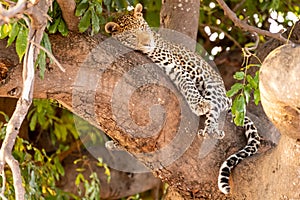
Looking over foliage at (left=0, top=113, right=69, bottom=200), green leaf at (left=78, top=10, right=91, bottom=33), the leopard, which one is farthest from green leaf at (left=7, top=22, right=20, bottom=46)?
foliage at (left=0, top=113, right=69, bottom=200)

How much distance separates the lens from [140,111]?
3439 millimetres

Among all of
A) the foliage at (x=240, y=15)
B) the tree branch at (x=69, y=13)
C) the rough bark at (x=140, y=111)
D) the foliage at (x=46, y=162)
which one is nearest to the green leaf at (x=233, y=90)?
the rough bark at (x=140, y=111)

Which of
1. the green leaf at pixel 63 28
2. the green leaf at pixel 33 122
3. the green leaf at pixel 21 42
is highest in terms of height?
the green leaf at pixel 21 42

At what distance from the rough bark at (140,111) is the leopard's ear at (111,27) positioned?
0.47 metres

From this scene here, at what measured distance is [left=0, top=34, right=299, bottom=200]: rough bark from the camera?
341 cm

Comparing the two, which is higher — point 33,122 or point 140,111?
point 140,111

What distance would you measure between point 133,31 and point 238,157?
98 centimetres

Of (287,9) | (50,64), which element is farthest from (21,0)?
(287,9)

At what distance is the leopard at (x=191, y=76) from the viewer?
3.54 metres

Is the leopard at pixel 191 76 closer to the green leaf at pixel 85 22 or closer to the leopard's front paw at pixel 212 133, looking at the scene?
the leopard's front paw at pixel 212 133

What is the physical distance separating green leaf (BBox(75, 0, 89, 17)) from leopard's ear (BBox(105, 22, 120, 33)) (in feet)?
2.09

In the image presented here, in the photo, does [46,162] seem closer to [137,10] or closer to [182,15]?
[137,10]

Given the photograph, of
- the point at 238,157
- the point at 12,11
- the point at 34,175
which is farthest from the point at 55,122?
the point at 12,11

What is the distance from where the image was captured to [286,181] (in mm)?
3092
